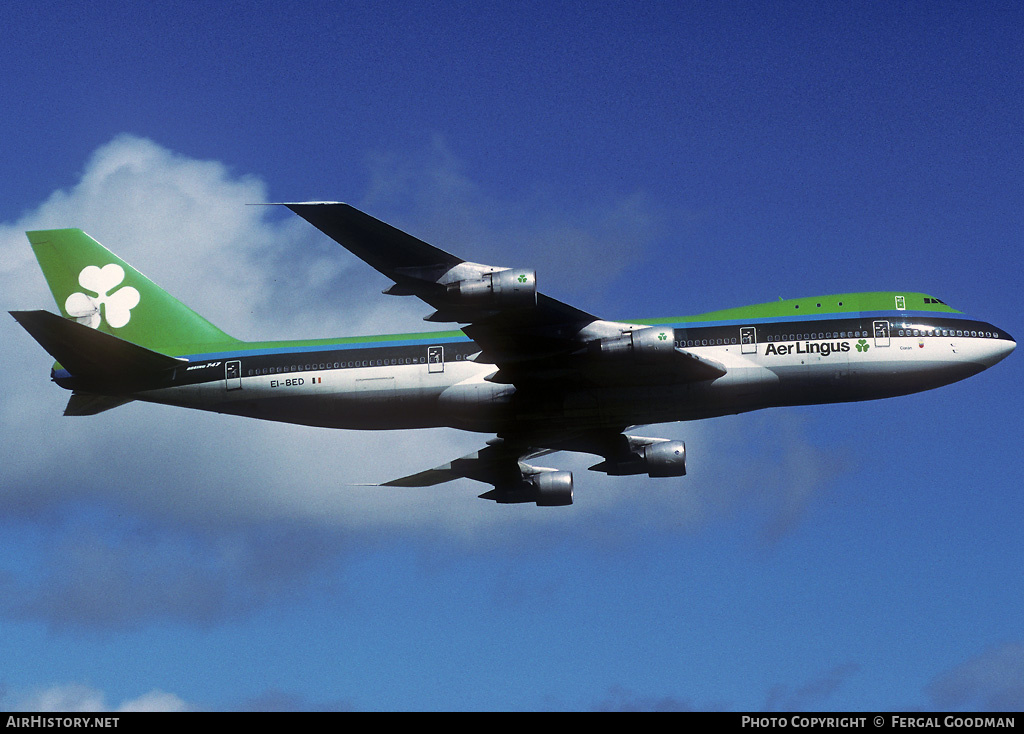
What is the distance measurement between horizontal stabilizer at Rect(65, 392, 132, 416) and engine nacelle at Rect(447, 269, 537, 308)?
712 inches

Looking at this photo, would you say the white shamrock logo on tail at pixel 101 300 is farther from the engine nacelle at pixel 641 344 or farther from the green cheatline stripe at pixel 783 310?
the engine nacelle at pixel 641 344

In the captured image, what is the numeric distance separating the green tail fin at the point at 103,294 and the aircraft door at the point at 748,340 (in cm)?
2584

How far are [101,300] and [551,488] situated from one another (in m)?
25.1

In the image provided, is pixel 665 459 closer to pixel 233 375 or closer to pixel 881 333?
pixel 881 333

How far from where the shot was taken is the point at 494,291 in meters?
45.2

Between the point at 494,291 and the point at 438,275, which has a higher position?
the point at 438,275

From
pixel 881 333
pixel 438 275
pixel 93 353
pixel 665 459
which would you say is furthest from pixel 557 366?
pixel 93 353

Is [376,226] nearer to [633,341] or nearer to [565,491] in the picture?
[633,341]

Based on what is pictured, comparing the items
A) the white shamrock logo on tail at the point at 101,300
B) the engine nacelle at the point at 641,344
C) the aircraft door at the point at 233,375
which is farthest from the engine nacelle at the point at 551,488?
the white shamrock logo on tail at the point at 101,300

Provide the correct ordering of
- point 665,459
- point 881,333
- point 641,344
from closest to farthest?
point 641,344 → point 881,333 → point 665,459

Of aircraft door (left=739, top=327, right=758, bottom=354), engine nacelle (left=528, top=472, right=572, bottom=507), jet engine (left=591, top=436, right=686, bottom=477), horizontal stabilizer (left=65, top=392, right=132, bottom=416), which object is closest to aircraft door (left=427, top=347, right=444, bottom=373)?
engine nacelle (left=528, top=472, right=572, bottom=507)

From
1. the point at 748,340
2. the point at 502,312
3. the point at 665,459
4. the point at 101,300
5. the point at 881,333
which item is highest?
the point at 101,300
